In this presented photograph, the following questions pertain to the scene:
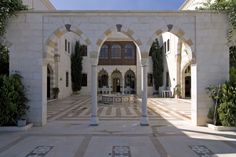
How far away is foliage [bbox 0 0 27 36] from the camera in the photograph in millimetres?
9227

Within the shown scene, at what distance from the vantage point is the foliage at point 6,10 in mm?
9227

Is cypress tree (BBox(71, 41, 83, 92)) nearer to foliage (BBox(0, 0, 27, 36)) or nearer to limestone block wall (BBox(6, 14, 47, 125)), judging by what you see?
limestone block wall (BBox(6, 14, 47, 125))

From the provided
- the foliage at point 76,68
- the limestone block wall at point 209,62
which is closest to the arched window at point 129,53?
the foliage at point 76,68

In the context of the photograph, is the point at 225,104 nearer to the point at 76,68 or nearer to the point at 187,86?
the point at 187,86

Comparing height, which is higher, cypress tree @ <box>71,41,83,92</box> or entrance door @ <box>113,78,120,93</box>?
cypress tree @ <box>71,41,83,92</box>

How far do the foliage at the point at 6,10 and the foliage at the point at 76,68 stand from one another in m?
21.8

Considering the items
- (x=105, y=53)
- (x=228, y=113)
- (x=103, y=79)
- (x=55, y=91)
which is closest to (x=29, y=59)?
(x=228, y=113)

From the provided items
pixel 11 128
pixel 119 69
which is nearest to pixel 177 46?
pixel 119 69

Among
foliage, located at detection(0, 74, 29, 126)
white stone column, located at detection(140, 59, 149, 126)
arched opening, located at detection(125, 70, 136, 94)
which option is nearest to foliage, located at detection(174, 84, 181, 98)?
arched opening, located at detection(125, 70, 136, 94)

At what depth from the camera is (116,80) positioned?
34312 mm

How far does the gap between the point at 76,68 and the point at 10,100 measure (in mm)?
22905

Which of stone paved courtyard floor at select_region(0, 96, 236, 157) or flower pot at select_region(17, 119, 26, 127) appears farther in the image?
flower pot at select_region(17, 119, 26, 127)

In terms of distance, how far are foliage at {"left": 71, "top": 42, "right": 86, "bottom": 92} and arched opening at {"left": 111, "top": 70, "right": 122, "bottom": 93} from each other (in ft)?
13.6

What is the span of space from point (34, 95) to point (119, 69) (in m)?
23.3
